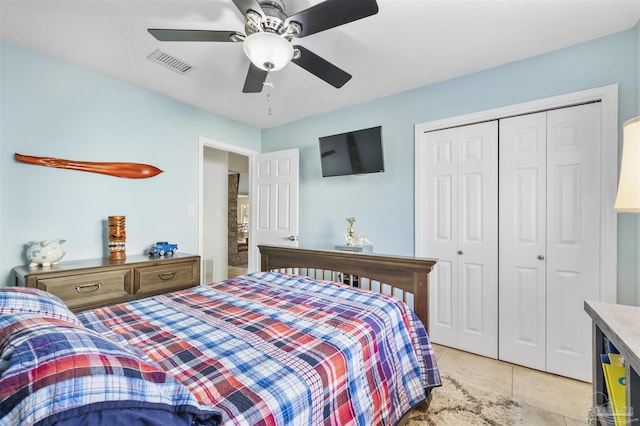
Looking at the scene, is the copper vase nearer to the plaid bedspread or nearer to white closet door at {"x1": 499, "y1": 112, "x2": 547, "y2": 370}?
the plaid bedspread

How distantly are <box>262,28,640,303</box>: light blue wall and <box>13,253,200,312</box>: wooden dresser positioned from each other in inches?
63.8

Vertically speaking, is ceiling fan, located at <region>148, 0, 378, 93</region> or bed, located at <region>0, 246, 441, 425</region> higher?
ceiling fan, located at <region>148, 0, 378, 93</region>

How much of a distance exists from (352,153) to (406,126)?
0.63 m

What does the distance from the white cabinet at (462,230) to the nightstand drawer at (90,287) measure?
271cm

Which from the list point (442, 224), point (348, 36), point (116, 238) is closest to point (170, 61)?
point (348, 36)

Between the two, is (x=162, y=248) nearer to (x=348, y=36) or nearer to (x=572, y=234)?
(x=348, y=36)

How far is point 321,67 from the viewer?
193cm

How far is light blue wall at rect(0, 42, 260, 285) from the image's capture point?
216 cm

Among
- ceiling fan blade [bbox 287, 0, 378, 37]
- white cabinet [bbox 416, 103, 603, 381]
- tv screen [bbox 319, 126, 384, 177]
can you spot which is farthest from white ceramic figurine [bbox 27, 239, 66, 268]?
white cabinet [bbox 416, 103, 603, 381]

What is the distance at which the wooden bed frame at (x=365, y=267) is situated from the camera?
5.82 feet

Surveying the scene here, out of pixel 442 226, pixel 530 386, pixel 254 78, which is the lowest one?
pixel 530 386

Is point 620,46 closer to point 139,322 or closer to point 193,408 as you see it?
point 193,408

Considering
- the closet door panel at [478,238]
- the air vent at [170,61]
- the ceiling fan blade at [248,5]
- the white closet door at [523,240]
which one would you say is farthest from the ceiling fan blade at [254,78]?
the white closet door at [523,240]

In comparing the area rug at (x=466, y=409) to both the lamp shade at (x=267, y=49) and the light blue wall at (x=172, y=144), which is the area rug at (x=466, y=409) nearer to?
the light blue wall at (x=172, y=144)
